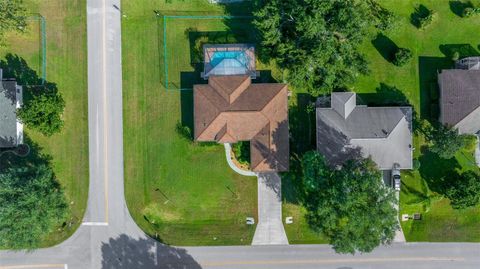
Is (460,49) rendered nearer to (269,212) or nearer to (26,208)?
(269,212)

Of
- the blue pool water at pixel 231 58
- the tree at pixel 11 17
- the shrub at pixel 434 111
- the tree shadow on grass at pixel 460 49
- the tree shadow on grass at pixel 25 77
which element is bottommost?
the shrub at pixel 434 111

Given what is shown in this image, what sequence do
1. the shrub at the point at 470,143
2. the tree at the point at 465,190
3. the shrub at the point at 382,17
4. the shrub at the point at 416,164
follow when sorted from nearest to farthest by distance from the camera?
the tree at the point at 465,190, the shrub at the point at 382,17, the shrub at the point at 470,143, the shrub at the point at 416,164

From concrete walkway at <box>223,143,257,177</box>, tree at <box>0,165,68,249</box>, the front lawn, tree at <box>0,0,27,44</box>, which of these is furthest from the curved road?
tree at <box>0,0,27,44</box>

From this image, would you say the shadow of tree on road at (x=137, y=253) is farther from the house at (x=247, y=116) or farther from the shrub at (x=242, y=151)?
the house at (x=247, y=116)

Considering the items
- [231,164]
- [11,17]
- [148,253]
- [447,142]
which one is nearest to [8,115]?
[11,17]

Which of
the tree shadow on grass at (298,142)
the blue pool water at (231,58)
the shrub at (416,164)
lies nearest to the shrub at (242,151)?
the tree shadow on grass at (298,142)

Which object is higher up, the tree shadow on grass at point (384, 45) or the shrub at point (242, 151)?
the tree shadow on grass at point (384, 45)

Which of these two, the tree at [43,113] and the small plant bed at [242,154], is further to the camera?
the small plant bed at [242,154]

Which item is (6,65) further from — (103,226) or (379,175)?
(379,175)
